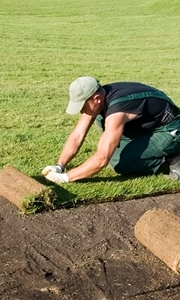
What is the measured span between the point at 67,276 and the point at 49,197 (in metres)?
1.07

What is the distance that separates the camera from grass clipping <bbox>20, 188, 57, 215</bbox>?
4934mm

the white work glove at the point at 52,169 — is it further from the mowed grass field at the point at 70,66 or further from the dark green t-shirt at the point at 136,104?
the dark green t-shirt at the point at 136,104

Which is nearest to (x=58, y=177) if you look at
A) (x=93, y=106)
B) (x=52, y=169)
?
(x=52, y=169)

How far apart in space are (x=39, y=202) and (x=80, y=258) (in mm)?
846

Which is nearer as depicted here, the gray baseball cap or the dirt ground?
the dirt ground

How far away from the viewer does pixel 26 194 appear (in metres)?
5.00

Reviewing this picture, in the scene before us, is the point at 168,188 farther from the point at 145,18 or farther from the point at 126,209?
the point at 145,18

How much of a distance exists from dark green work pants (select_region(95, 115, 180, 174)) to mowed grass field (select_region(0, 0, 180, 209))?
134mm

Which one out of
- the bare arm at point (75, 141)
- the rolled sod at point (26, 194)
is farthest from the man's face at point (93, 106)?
the rolled sod at point (26, 194)

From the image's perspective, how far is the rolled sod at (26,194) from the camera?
16.3 ft

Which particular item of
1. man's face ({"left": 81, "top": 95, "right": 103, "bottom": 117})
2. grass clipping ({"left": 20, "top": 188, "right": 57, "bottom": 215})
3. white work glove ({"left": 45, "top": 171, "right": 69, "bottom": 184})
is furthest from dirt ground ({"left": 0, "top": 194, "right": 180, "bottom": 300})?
man's face ({"left": 81, "top": 95, "right": 103, "bottom": 117})

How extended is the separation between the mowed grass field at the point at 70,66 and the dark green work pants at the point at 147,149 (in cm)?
13

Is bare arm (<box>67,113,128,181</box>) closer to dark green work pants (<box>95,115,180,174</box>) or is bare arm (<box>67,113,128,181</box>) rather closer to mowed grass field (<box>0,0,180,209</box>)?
mowed grass field (<box>0,0,180,209</box>)

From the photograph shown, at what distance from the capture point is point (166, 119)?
5906 millimetres
